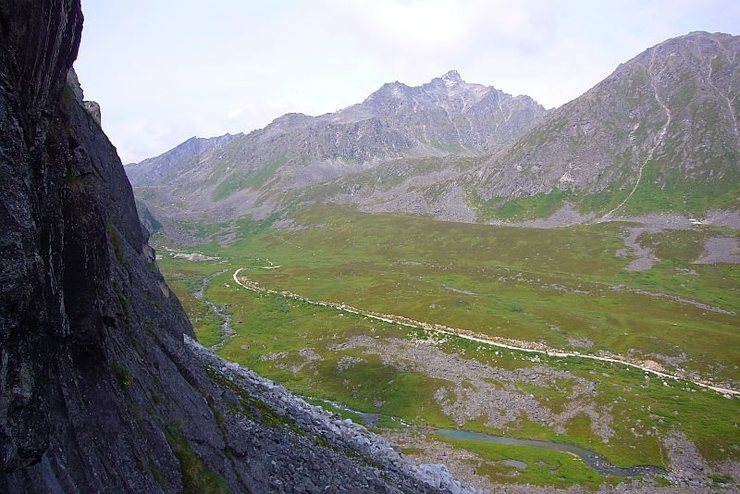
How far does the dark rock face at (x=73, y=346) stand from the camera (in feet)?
39.4

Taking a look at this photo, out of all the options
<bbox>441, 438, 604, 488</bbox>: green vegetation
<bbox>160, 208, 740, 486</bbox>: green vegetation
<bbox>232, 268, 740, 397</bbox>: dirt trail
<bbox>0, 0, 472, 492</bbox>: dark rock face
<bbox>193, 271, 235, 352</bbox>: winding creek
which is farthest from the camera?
<bbox>193, 271, 235, 352</bbox>: winding creek

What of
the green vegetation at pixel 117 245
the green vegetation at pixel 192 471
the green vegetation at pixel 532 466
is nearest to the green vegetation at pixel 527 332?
the green vegetation at pixel 532 466

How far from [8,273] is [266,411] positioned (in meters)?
30.4

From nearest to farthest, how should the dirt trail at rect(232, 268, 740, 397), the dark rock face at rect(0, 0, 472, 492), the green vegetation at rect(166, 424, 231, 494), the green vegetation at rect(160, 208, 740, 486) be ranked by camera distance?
the dark rock face at rect(0, 0, 472, 492)
the green vegetation at rect(166, 424, 231, 494)
the green vegetation at rect(160, 208, 740, 486)
the dirt trail at rect(232, 268, 740, 397)

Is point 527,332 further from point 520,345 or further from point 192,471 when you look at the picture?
point 192,471

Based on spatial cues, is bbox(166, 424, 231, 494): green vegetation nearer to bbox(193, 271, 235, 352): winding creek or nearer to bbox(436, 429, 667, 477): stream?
bbox(436, 429, 667, 477): stream

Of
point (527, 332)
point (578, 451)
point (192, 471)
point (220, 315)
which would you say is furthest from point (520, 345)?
point (192, 471)

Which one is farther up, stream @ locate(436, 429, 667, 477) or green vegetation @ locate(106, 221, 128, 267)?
green vegetation @ locate(106, 221, 128, 267)

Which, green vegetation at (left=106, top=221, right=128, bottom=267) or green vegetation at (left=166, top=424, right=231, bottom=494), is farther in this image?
green vegetation at (left=106, top=221, right=128, bottom=267)

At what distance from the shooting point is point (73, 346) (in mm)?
16938

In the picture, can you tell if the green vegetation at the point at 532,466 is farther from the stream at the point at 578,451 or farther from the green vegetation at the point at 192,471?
the green vegetation at the point at 192,471

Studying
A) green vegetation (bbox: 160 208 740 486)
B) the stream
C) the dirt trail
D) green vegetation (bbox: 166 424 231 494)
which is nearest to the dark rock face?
green vegetation (bbox: 166 424 231 494)

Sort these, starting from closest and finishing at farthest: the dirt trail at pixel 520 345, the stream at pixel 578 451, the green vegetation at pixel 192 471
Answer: the green vegetation at pixel 192 471, the stream at pixel 578 451, the dirt trail at pixel 520 345

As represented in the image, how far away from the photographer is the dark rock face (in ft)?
39.4
